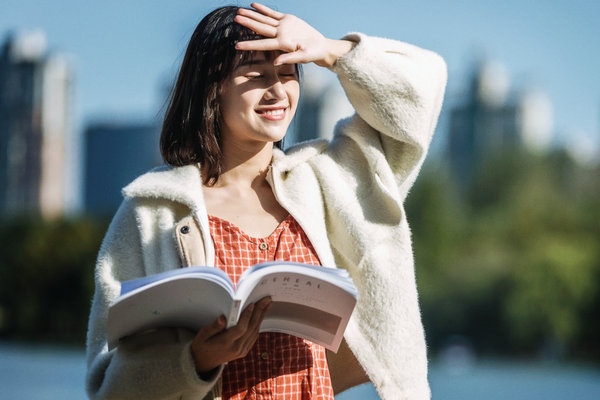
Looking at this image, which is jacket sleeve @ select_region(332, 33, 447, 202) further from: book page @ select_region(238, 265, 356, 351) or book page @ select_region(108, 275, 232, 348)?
book page @ select_region(108, 275, 232, 348)

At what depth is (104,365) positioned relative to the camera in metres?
1.57

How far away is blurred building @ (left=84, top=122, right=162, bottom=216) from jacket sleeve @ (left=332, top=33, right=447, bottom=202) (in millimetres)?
47940

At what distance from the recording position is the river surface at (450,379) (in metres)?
14.6

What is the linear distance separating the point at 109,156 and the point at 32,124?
5.16 metres

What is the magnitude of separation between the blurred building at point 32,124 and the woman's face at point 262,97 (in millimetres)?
45837

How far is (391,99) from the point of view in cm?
170

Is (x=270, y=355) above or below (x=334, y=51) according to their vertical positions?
below

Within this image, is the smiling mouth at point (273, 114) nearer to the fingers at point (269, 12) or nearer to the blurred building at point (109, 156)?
the fingers at point (269, 12)

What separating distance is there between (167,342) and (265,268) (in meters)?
0.28

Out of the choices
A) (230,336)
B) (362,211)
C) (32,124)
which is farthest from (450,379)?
(32,124)

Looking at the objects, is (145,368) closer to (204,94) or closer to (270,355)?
(270,355)

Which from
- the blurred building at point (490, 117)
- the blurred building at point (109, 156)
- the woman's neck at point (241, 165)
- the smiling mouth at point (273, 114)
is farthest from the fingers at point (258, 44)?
the blurred building at point (490, 117)

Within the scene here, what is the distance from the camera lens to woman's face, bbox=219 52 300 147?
163 centimetres

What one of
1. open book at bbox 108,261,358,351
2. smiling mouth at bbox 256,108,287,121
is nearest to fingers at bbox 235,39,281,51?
smiling mouth at bbox 256,108,287,121
